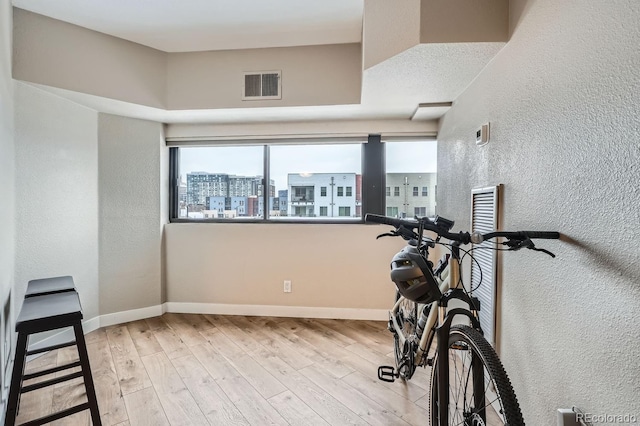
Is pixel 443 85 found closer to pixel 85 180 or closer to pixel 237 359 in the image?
pixel 237 359

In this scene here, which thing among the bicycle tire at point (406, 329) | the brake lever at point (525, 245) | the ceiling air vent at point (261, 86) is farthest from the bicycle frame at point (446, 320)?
the ceiling air vent at point (261, 86)

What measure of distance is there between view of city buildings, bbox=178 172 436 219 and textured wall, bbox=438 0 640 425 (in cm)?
134

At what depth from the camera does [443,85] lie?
1.92 meters

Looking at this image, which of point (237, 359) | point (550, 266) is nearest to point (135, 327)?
point (237, 359)

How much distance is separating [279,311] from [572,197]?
2565 millimetres

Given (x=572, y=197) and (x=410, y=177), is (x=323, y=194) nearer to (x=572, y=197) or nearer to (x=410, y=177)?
(x=410, y=177)

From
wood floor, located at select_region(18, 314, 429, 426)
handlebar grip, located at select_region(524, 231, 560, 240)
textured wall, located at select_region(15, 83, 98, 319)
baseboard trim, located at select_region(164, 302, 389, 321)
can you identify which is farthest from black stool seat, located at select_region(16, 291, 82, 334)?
handlebar grip, located at select_region(524, 231, 560, 240)

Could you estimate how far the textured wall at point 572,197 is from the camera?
784 mm

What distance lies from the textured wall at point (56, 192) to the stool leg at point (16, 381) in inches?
43.9

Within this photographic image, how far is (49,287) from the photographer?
5.70ft

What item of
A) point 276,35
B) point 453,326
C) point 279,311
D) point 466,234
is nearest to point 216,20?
point 276,35

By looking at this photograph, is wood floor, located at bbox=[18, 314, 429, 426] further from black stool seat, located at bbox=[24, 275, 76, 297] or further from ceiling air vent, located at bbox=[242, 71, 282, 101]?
ceiling air vent, located at bbox=[242, 71, 282, 101]

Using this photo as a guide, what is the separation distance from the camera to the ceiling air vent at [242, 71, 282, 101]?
2.42 meters

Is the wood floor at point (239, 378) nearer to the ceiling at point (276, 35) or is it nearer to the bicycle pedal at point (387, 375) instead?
the bicycle pedal at point (387, 375)
